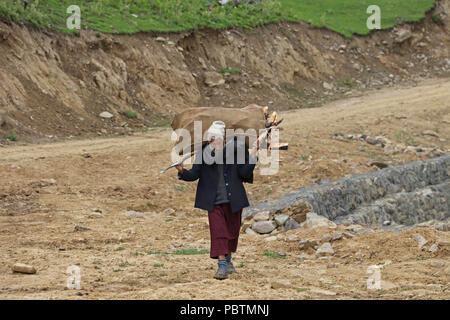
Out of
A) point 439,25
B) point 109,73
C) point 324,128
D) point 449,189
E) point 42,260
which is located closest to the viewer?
point 42,260

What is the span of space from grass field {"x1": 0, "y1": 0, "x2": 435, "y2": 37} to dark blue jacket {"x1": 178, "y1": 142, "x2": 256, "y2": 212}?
12380 mm

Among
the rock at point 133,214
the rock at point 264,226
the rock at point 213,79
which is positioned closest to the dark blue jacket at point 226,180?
the rock at point 264,226

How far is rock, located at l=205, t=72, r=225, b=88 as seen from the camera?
69.4ft

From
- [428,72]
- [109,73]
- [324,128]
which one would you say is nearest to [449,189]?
[324,128]

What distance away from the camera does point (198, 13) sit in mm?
23344

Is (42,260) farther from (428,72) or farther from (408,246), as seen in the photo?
(428,72)

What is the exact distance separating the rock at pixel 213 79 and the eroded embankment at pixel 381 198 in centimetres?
814

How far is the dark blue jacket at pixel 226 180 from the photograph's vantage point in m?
6.46

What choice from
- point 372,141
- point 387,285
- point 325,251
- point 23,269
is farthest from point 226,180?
point 372,141

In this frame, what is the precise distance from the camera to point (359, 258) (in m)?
8.02

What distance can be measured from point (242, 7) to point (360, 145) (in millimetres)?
11576

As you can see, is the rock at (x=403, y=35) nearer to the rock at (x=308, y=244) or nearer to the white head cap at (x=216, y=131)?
the rock at (x=308, y=244)

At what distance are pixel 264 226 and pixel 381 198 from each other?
4291 mm

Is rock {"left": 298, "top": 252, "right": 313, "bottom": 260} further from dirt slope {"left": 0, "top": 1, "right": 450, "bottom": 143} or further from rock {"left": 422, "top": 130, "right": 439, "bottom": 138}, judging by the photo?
rock {"left": 422, "top": 130, "right": 439, "bottom": 138}
